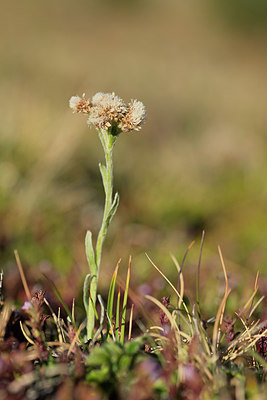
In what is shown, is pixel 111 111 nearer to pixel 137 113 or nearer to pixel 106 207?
pixel 137 113

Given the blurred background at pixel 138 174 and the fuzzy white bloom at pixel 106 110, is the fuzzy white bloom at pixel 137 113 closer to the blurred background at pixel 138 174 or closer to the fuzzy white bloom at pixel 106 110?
the fuzzy white bloom at pixel 106 110

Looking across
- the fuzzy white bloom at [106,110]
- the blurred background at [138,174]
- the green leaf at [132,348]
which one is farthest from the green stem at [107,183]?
the blurred background at [138,174]

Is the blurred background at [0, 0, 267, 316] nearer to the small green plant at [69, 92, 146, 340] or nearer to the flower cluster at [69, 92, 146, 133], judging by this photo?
the small green plant at [69, 92, 146, 340]

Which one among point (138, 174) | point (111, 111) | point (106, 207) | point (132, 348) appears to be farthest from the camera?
point (138, 174)

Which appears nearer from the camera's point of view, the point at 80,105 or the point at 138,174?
the point at 80,105

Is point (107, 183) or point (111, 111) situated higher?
point (111, 111)

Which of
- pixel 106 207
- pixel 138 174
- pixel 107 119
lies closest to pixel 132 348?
pixel 106 207
